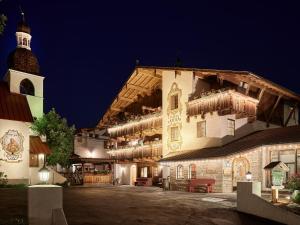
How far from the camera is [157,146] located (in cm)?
3966

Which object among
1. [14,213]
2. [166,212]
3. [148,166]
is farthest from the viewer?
[148,166]

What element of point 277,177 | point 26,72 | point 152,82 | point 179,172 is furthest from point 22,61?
point 277,177

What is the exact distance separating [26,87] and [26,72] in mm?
1832

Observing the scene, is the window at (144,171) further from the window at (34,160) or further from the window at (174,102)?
the window at (34,160)

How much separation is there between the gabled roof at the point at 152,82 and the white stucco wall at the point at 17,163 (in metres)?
12.6

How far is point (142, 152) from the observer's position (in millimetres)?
41031

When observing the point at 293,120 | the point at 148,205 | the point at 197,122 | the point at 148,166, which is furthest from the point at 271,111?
the point at 148,205

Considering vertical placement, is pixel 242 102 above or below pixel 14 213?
above

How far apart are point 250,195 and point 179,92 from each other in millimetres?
20119

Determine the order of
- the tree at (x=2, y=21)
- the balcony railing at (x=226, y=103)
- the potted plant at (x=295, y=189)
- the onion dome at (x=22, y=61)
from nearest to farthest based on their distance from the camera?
the tree at (x=2, y=21) → the potted plant at (x=295, y=189) → the balcony railing at (x=226, y=103) → the onion dome at (x=22, y=61)

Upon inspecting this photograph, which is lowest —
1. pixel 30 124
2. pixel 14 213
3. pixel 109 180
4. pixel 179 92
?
pixel 109 180

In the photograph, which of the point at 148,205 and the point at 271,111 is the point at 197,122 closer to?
the point at 271,111

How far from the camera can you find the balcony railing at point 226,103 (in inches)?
1147

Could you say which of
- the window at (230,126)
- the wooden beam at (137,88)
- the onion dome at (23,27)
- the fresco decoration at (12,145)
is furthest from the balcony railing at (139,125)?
the onion dome at (23,27)
